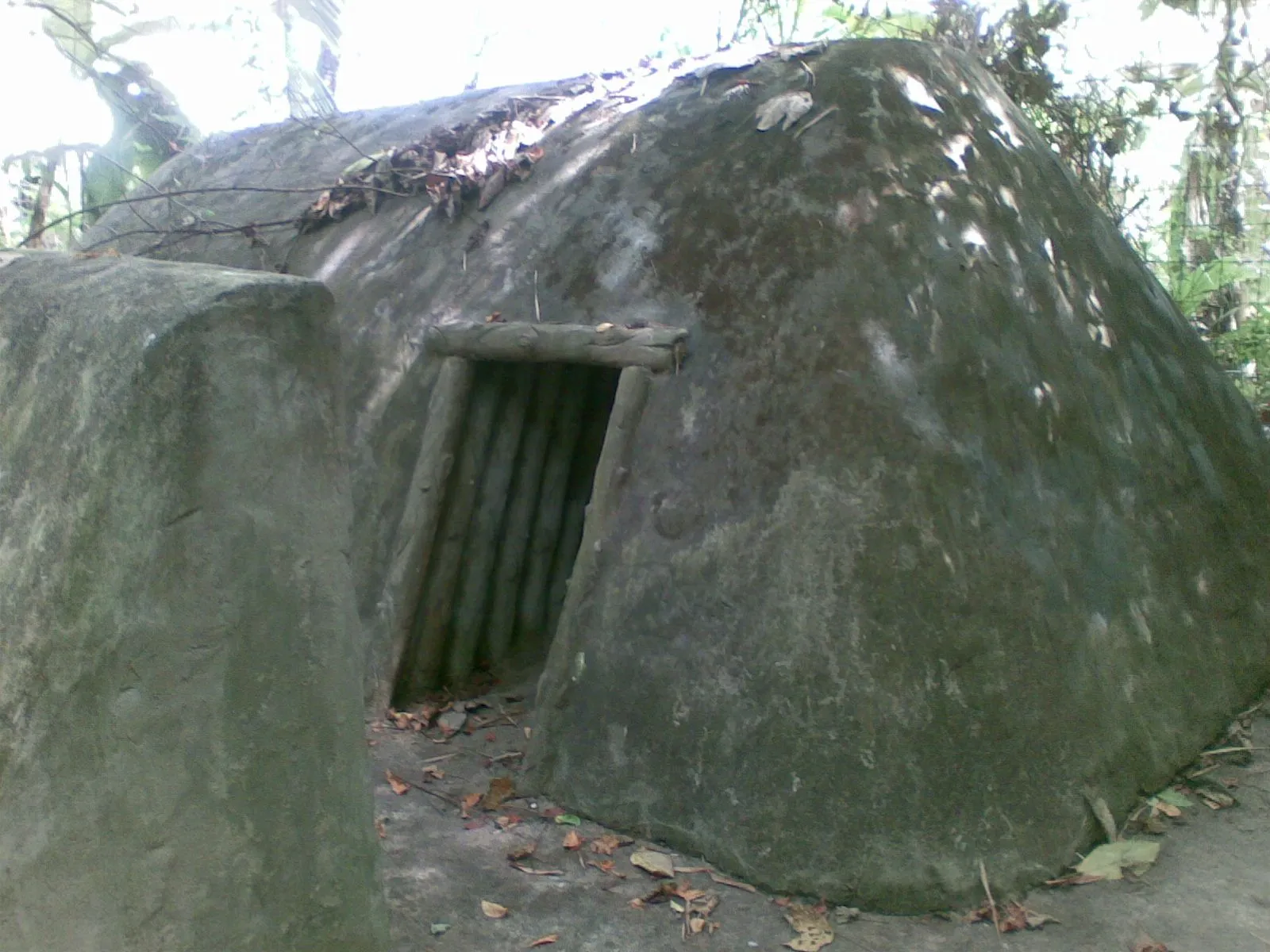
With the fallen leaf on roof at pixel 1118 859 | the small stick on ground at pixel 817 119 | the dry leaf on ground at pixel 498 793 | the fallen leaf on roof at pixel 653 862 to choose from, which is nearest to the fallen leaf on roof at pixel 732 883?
the fallen leaf on roof at pixel 653 862

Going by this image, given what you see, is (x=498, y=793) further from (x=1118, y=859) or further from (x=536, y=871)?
(x=1118, y=859)

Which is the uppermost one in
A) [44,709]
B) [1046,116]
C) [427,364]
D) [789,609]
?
[1046,116]

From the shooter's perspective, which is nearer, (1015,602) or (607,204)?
(1015,602)

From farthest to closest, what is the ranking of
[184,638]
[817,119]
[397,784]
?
1. [817,119]
2. [397,784]
3. [184,638]

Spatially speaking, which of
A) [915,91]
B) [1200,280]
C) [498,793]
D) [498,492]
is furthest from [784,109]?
[1200,280]

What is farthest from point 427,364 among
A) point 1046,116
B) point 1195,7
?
point 1195,7

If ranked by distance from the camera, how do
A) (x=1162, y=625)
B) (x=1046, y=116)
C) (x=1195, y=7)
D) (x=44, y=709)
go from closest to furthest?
(x=44, y=709) → (x=1162, y=625) → (x=1046, y=116) → (x=1195, y=7)

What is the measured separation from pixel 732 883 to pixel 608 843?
1.67ft

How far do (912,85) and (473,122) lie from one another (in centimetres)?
276

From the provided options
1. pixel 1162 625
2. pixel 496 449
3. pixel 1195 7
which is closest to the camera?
pixel 1162 625

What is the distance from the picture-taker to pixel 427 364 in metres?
5.91

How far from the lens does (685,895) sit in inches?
160

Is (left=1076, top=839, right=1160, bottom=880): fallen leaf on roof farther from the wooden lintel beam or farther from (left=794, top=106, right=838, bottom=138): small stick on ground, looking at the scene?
(left=794, top=106, right=838, bottom=138): small stick on ground

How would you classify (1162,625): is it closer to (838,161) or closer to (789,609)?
(789,609)
